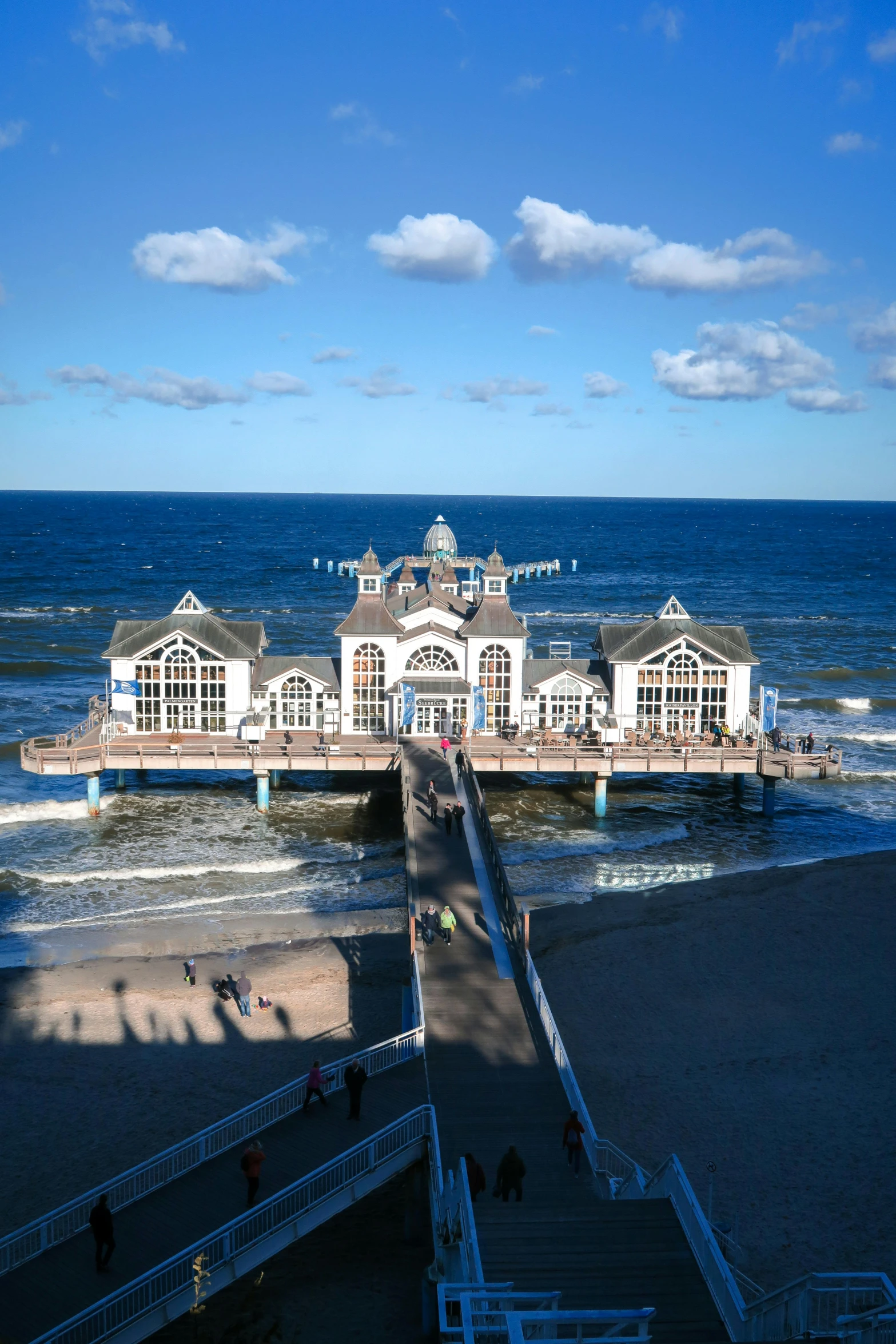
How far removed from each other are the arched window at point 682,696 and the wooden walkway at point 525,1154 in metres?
17.0

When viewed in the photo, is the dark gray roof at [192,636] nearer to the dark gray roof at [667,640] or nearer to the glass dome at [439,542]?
the dark gray roof at [667,640]

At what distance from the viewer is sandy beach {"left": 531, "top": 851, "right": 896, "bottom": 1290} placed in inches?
656

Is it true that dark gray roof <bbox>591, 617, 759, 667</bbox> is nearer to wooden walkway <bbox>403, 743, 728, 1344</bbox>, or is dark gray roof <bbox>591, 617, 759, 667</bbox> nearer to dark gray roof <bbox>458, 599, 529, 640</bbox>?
dark gray roof <bbox>458, 599, 529, 640</bbox>

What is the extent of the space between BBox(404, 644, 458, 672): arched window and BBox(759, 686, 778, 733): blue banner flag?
11143mm

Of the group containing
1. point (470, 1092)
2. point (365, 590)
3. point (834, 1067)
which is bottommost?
point (834, 1067)

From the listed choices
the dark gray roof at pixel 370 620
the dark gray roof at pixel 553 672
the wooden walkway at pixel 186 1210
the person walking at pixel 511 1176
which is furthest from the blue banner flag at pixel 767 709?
the person walking at pixel 511 1176

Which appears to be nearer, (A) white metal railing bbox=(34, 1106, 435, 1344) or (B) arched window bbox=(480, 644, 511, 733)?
(A) white metal railing bbox=(34, 1106, 435, 1344)

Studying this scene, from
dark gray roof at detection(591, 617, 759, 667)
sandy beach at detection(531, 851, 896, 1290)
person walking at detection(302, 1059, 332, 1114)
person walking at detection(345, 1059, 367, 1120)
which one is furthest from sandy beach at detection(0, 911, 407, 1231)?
→ dark gray roof at detection(591, 617, 759, 667)

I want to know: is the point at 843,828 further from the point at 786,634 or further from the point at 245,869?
the point at 786,634

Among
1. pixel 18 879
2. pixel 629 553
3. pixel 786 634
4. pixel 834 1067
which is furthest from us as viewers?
pixel 629 553

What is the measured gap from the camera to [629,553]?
160 meters

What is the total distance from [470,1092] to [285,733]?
77.4 feet

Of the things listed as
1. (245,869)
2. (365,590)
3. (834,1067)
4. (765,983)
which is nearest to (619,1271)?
(834,1067)

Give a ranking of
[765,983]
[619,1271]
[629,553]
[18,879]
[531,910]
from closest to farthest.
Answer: [619,1271] < [765,983] < [531,910] < [18,879] < [629,553]
